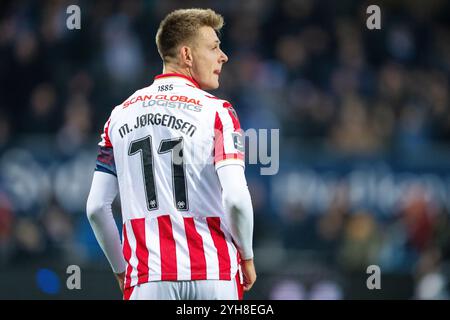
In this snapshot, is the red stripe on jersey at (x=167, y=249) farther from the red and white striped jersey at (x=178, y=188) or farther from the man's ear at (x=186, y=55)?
the man's ear at (x=186, y=55)

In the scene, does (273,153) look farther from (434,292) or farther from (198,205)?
(434,292)

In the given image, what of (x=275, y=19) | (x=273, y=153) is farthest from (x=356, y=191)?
(x=273, y=153)

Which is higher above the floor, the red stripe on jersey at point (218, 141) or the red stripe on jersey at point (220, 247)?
the red stripe on jersey at point (218, 141)

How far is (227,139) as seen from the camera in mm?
4703

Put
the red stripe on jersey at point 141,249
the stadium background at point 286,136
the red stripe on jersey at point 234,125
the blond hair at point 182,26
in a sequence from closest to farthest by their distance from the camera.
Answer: the red stripe on jersey at point 234,125 → the red stripe on jersey at point 141,249 → the blond hair at point 182,26 → the stadium background at point 286,136

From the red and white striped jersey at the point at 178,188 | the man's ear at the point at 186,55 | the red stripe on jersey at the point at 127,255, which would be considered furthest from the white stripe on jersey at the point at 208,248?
the man's ear at the point at 186,55

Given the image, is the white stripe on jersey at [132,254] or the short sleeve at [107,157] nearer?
the white stripe on jersey at [132,254]

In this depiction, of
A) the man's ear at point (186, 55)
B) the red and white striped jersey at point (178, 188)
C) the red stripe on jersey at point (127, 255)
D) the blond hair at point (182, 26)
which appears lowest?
the red stripe on jersey at point (127, 255)

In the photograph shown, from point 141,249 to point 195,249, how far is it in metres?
0.26

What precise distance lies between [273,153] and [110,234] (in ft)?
4.91

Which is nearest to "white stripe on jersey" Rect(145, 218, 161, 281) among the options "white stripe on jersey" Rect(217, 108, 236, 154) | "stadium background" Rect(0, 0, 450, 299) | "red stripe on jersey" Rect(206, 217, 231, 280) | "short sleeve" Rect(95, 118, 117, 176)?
"red stripe on jersey" Rect(206, 217, 231, 280)

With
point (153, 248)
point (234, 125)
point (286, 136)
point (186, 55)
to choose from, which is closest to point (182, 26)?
point (186, 55)

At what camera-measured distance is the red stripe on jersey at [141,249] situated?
4.75m

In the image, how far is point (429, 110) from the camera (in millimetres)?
13039
